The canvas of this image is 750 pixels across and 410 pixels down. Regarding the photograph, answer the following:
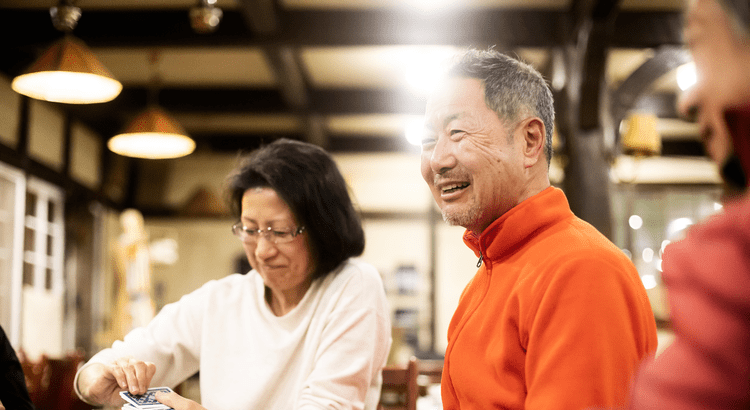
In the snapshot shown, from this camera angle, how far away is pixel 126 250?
22.5 ft

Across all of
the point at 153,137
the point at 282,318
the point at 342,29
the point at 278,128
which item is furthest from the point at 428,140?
the point at 278,128

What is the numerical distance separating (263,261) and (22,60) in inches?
220

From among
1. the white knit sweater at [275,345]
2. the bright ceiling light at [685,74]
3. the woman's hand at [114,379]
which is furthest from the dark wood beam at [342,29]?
the woman's hand at [114,379]

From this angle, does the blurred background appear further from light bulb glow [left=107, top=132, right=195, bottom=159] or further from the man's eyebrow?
the man's eyebrow

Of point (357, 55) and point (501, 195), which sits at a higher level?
point (357, 55)

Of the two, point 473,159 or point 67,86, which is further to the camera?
point 67,86

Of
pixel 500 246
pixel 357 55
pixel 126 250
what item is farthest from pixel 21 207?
pixel 500 246

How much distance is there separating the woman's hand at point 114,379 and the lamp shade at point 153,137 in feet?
10.4

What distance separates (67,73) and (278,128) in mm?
5770

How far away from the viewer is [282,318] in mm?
1813

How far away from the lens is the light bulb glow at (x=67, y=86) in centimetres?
354

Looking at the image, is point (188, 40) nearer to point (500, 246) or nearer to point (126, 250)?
point (126, 250)

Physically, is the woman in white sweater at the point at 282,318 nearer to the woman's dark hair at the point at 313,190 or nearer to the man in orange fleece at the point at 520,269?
the woman's dark hair at the point at 313,190

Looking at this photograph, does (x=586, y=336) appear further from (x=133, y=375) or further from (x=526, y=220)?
(x=133, y=375)
